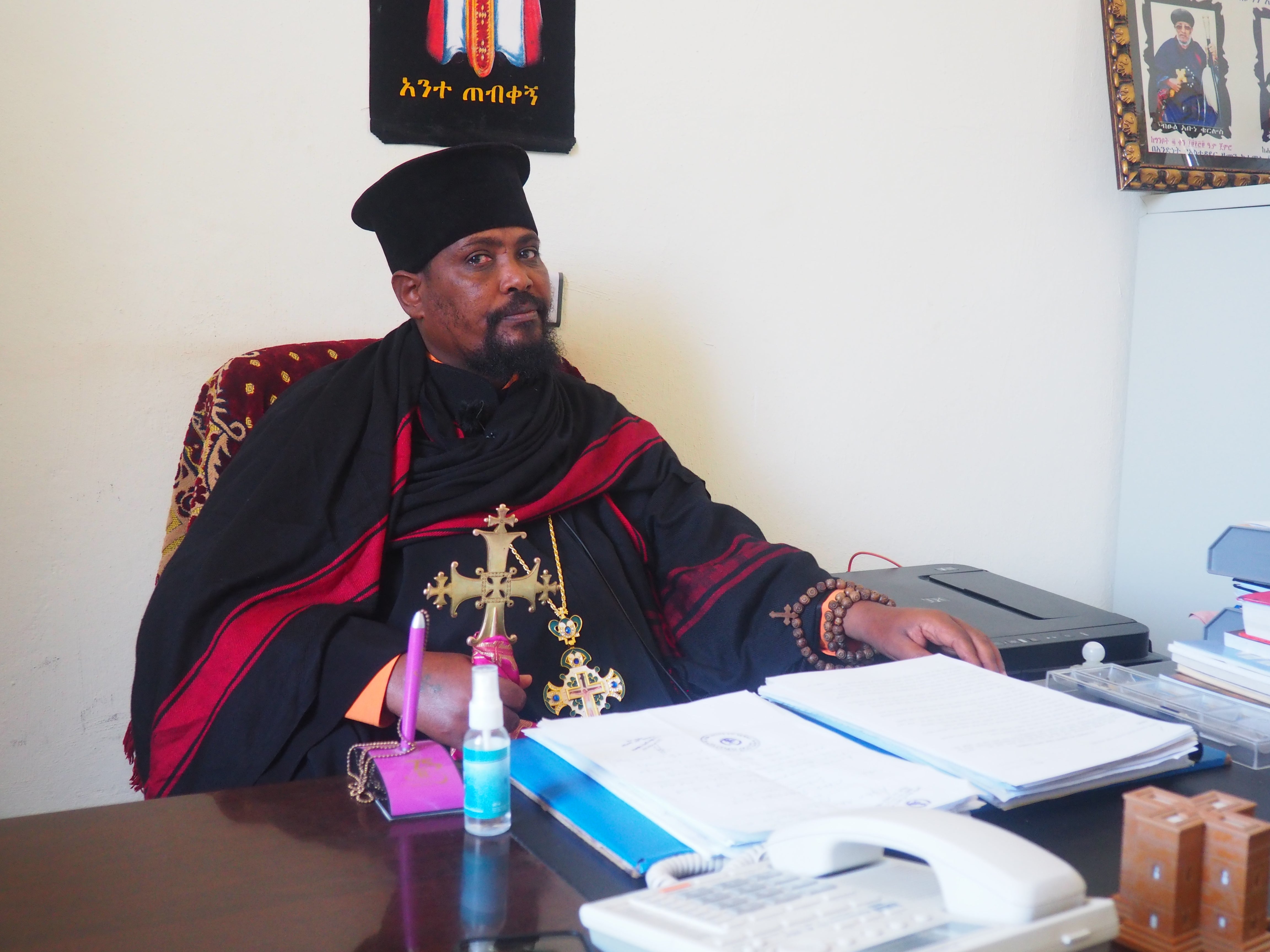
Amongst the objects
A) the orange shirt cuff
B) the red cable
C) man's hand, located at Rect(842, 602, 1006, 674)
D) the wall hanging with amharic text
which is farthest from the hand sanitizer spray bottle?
the red cable

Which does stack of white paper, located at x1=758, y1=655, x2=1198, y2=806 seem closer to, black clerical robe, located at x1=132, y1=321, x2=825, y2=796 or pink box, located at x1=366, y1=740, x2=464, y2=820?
pink box, located at x1=366, y1=740, x2=464, y2=820

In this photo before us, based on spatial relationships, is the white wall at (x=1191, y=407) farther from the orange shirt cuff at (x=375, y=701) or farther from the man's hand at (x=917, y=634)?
the orange shirt cuff at (x=375, y=701)

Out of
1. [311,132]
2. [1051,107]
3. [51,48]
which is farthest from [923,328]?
[51,48]

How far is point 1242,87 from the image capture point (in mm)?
2656

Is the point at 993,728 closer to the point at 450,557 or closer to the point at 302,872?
the point at 302,872

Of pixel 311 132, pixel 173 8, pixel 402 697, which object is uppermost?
pixel 173 8

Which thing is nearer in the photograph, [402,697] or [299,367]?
[402,697]

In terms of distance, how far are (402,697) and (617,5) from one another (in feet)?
4.99

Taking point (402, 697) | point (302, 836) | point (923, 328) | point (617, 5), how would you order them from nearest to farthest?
1. point (302, 836)
2. point (402, 697)
3. point (617, 5)
4. point (923, 328)

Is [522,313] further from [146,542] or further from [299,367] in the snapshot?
[146,542]

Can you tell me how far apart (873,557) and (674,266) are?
852 mm

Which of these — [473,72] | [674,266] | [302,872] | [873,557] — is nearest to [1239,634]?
[302,872]

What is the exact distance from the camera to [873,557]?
251cm

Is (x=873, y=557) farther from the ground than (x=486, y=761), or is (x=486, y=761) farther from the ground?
(x=486, y=761)
